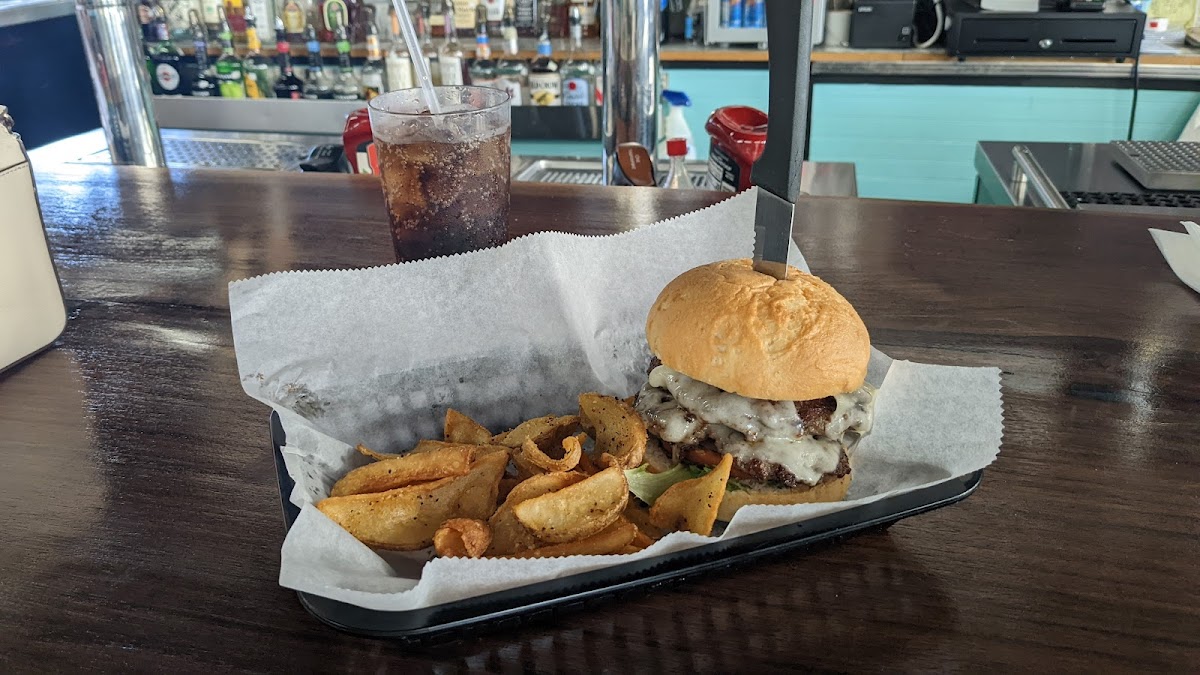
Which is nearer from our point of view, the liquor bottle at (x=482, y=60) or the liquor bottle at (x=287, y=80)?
the liquor bottle at (x=482, y=60)

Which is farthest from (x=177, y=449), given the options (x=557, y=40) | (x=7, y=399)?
(x=557, y=40)

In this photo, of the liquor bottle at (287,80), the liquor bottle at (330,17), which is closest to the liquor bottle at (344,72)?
the liquor bottle at (330,17)

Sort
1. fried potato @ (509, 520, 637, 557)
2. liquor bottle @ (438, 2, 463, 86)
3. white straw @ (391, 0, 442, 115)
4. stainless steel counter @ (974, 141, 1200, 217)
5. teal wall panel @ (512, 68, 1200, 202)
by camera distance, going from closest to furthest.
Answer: fried potato @ (509, 520, 637, 557) < white straw @ (391, 0, 442, 115) < stainless steel counter @ (974, 141, 1200, 217) < teal wall panel @ (512, 68, 1200, 202) < liquor bottle @ (438, 2, 463, 86)

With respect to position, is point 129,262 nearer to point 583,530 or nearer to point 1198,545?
point 583,530

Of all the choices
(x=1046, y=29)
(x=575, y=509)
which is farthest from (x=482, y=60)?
(x=575, y=509)

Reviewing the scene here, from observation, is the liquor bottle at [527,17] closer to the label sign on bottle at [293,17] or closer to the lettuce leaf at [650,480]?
the label sign on bottle at [293,17]

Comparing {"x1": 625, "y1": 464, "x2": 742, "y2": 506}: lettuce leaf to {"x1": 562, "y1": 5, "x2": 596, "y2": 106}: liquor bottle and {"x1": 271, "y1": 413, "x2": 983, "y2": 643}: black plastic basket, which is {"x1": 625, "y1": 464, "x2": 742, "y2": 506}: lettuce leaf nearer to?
{"x1": 271, "y1": 413, "x2": 983, "y2": 643}: black plastic basket

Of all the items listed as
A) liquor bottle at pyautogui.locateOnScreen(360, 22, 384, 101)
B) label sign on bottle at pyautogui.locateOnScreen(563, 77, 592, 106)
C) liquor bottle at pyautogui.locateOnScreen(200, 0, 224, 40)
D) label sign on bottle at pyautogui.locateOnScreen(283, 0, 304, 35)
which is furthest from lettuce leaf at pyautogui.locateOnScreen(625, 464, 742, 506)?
liquor bottle at pyautogui.locateOnScreen(200, 0, 224, 40)

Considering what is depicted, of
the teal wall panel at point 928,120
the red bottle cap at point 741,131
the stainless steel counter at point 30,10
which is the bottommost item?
the teal wall panel at point 928,120
